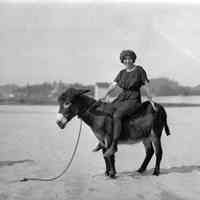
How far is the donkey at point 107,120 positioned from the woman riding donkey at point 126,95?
0.02 metres

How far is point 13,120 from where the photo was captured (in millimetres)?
1362

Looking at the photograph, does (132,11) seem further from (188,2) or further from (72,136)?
(72,136)

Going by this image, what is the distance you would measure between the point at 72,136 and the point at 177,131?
492 millimetres

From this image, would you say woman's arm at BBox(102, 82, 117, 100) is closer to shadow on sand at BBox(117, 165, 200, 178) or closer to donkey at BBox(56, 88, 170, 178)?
donkey at BBox(56, 88, 170, 178)

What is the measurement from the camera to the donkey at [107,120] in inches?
51.6

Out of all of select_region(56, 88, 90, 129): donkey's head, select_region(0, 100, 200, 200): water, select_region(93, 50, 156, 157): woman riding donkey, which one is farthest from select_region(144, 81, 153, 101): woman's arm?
select_region(56, 88, 90, 129): donkey's head

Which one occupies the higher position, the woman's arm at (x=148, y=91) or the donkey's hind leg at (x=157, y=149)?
the woman's arm at (x=148, y=91)

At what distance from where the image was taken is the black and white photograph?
131cm

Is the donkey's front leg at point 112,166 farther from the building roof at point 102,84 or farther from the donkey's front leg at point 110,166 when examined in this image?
the building roof at point 102,84

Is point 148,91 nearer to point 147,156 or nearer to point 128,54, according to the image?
point 128,54

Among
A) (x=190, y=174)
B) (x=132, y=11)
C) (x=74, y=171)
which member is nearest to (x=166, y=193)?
(x=190, y=174)

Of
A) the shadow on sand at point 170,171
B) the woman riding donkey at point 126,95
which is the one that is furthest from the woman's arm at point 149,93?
the shadow on sand at point 170,171

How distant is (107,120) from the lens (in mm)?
1322

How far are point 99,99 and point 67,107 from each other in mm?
147
